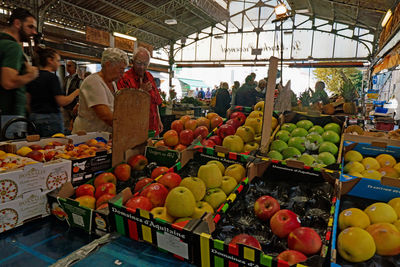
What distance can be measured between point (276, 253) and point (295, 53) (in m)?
18.2

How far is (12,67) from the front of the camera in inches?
84.7

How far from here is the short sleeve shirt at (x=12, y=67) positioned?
2.12 meters

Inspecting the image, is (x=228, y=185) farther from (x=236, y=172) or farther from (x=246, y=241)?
(x=246, y=241)

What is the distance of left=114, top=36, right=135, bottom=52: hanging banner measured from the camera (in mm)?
13210

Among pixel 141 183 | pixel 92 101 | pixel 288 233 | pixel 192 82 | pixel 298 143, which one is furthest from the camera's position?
pixel 192 82

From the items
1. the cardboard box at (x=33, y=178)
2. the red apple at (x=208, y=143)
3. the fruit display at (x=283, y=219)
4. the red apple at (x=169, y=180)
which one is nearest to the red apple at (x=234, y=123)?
the red apple at (x=208, y=143)

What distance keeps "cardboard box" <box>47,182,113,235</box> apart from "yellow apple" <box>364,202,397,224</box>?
1.26 meters

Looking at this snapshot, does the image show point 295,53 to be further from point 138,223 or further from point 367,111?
point 138,223

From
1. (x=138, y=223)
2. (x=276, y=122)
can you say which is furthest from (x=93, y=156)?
(x=276, y=122)

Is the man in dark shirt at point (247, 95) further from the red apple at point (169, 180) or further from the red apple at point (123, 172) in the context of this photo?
the red apple at point (169, 180)

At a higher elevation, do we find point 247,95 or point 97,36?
point 97,36

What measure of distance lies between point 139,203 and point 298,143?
1.37 meters

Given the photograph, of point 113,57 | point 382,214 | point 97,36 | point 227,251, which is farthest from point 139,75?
point 97,36

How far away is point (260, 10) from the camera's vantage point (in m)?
17.8
